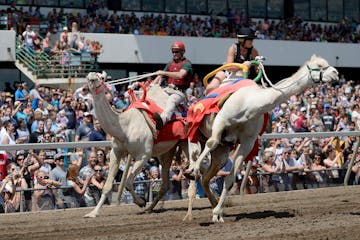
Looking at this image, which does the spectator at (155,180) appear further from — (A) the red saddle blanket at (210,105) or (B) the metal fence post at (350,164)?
(B) the metal fence post at (350,164)

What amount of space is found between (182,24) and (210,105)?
23.4 metres

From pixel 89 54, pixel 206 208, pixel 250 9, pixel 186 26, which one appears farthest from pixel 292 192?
pixel 250 9

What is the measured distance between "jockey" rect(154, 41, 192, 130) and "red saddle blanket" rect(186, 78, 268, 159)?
2.33 feet

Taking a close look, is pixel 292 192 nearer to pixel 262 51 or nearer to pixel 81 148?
pixel 81 148

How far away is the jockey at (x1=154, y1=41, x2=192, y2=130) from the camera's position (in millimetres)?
13508

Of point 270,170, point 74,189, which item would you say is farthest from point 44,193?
point 270,170

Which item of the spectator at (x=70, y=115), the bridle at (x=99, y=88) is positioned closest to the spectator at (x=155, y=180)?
the bridle at (x=99, y=88)

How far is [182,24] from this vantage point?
117ft

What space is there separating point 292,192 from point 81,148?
444 centimetres

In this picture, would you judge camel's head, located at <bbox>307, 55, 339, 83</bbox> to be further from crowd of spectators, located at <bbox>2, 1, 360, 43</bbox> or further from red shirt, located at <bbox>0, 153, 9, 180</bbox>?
crowd of spectators, located at <bbox>2, 1, 360, 43</bbox>

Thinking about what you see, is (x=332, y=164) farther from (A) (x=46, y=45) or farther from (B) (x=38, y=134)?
(A) (x=46, y=45)

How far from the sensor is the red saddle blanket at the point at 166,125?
44.2ft

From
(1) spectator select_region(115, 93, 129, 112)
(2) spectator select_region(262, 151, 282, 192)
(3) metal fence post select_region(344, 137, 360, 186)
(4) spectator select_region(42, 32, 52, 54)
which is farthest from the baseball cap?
(4) spectator select_region(42, 32, 52, 54)

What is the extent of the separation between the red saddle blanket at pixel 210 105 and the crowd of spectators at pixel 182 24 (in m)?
16.9
